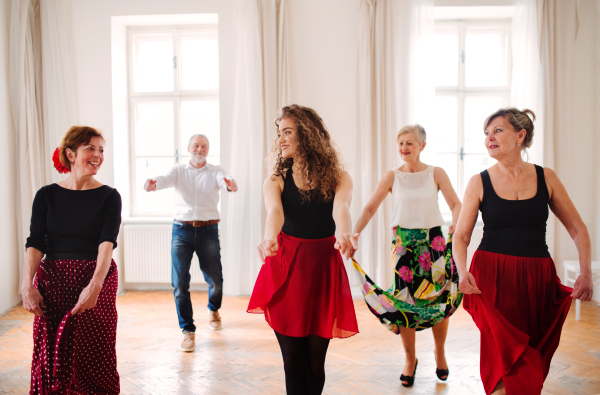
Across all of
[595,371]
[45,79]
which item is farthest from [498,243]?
[45,79]

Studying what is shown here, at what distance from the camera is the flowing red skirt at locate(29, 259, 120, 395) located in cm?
227

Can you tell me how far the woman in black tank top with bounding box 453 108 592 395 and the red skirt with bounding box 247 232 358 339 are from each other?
619 mm

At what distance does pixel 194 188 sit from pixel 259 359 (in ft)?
5.23

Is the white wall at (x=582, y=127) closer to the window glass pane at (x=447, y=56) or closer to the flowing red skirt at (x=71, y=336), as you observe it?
the window glass pane at (x=447, y=56)

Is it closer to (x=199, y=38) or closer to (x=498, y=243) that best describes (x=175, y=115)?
(x=199, y=38)

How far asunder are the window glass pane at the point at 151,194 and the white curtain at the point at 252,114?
1.12 metres

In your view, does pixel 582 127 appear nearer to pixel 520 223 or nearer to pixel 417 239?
pixel 417 239

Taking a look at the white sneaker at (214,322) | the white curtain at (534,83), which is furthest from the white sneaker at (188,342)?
the white curtain at (534,83)

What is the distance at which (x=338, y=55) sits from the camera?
197 inches

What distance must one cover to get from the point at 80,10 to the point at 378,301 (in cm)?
498

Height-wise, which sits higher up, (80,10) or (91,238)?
(80,10)

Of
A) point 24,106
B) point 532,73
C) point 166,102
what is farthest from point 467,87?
point 24,106

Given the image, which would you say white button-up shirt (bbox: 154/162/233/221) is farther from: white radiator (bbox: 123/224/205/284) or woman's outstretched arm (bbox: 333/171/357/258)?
→ woman's outstretched arm (bbox: 333/171/357/258)

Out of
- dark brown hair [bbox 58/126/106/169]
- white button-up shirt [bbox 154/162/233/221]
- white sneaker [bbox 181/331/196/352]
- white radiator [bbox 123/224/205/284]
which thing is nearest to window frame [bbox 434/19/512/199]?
white button-up shirt [bbox 154/162/233/221]
